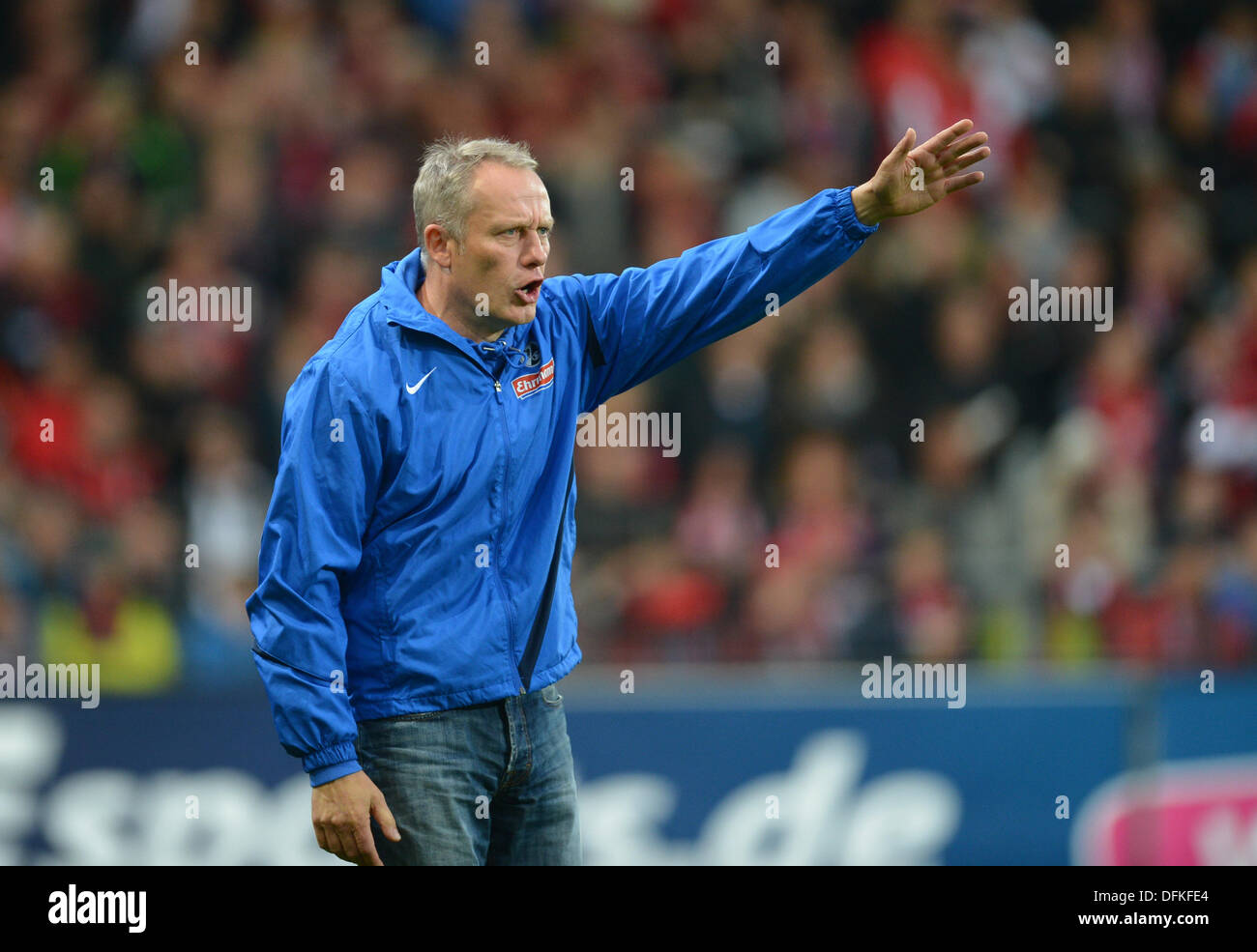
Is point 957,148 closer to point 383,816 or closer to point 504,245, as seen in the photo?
point 504,245

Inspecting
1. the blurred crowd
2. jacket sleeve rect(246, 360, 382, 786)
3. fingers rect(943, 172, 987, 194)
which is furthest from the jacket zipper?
the blurred crowd

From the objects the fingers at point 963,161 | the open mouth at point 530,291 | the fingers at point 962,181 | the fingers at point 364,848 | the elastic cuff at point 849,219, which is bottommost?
the fingers at point 364,848

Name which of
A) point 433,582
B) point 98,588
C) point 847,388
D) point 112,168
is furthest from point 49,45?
point 433,582

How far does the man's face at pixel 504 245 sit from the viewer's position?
392 cm

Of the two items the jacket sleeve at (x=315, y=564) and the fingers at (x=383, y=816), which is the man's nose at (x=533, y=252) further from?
the fingers at (x=383, y=816)

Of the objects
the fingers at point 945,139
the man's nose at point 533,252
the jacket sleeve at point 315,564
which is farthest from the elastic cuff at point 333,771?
the fingers at point 945,139

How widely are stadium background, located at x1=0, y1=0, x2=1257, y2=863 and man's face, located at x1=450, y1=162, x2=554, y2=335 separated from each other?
351 cm

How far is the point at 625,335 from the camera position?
4234mm

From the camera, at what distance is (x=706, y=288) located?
13.6 feet

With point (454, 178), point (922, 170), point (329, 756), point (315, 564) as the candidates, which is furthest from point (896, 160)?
point (329, 756)

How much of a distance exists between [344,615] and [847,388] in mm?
5323

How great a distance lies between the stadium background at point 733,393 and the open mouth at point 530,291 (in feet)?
11.5

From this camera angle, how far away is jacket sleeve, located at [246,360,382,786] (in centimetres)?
369
